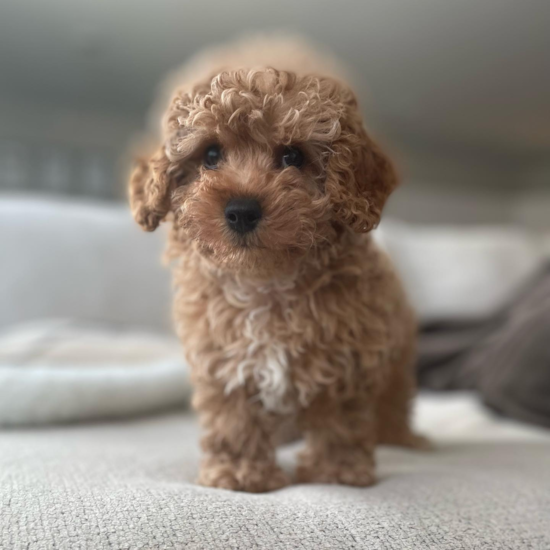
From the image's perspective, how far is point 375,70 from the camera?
15.3 feet

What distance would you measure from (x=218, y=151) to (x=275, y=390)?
15.8 inches

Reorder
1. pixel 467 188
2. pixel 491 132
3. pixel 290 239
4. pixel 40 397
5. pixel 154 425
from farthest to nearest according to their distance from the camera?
pixel 467 188 < pixel 491 132 < pixel 154 425 < pixel 40 397 < pixel 290 239

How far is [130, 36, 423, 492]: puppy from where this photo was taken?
33.7 inches

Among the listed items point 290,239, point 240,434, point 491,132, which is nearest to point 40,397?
point 240,434

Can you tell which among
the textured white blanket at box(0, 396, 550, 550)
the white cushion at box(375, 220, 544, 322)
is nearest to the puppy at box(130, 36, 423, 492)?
the textured white blanket at box(0, 396, 550, 550)

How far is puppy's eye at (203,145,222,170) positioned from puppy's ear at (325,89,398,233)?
6.9 inches

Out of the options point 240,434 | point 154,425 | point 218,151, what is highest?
point 218,151

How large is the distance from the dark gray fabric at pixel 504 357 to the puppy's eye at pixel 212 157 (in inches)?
44.0

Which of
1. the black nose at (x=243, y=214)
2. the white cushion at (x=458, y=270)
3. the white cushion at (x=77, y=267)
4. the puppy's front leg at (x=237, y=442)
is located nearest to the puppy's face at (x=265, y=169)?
the black nose at (x=243, y=214)

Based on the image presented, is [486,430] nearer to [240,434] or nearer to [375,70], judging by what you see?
[240,434]

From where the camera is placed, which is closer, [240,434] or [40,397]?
[240,434]

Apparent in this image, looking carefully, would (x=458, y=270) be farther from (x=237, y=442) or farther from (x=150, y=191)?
(x=150, y=191)

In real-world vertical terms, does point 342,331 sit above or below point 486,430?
above

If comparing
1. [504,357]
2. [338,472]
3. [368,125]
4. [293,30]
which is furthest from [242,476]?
[293,30]
